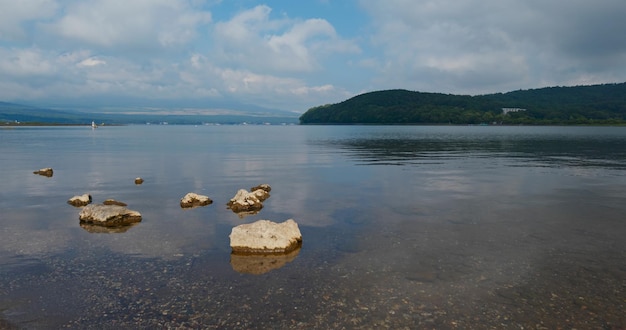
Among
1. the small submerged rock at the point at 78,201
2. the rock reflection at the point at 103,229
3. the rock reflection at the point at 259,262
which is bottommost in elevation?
the rock reflection at the point at 103,229

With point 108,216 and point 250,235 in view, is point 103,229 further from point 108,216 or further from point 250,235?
point 250,235

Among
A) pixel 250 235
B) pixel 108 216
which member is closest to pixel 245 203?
pixel 108 216

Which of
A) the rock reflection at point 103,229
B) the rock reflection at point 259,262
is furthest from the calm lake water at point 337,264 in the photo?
the rock reflection at point 103,229

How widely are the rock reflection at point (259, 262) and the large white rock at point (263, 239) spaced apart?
0.40 metres

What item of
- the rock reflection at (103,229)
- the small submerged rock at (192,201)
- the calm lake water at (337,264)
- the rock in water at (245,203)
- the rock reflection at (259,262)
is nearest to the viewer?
the calm lake water at (337,264)

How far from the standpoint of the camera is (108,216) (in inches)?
906

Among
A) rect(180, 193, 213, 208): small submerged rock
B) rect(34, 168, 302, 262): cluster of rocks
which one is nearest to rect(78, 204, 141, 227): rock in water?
rect(34, 168, 302, 262): cluster of rocks

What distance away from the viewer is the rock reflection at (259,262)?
16.3 m

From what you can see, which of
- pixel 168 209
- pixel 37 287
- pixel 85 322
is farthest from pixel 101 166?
pixel 85 322

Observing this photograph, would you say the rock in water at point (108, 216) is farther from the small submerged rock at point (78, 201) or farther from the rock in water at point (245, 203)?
the rock in water at point (245, 203)

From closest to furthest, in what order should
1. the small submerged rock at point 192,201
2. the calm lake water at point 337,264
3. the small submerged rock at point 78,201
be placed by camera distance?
the calm lake water at point 337,264 → the small submerged rock at point 192,201 → the small submerged rock at point 78,201

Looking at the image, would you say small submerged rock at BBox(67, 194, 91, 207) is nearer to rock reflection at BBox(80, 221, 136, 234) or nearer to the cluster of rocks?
the cluster of rocks

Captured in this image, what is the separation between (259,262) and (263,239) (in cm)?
169

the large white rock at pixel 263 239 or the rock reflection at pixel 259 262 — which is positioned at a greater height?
the large white rock at pixel 263 239
